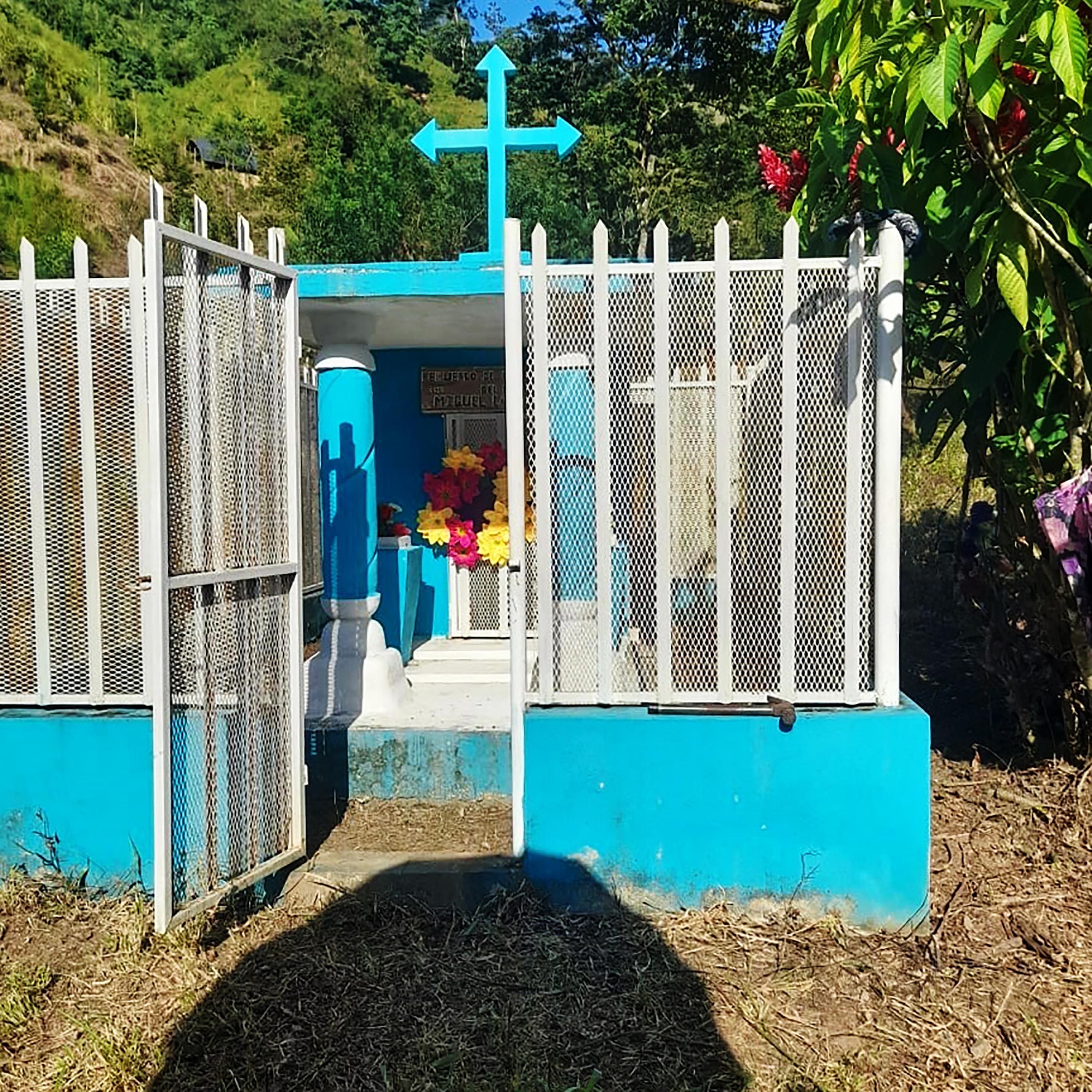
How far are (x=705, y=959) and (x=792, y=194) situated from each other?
3066mm

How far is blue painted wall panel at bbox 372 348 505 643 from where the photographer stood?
6.91 meters

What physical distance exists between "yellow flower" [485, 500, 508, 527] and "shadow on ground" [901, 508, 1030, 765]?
267 cm

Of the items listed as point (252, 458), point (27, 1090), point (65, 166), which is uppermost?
point (65, 166)

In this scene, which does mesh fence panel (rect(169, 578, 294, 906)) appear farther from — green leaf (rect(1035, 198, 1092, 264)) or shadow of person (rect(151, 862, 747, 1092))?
green leaf (rect(1035, 198, 1092, 264))

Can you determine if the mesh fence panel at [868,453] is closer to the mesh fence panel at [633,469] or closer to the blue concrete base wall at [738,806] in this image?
the blue concrete base wall at [738,806]

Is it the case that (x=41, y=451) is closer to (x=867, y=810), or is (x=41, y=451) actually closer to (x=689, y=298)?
(x=689, y=298)

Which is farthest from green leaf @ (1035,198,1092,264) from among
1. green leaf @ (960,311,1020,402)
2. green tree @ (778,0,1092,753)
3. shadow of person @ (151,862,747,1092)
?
shadow of person @ (151,862,747,1092)

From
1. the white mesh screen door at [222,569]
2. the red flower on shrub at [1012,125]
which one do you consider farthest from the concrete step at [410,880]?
the red flower on shrub at [1012,125]

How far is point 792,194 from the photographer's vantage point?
4430mm

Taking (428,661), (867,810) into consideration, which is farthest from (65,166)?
(867,810)

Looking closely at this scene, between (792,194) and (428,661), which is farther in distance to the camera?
(428,661)

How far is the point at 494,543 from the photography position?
673 centimetres

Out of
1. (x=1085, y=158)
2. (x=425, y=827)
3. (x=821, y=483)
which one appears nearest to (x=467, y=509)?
(x=425, y=827)

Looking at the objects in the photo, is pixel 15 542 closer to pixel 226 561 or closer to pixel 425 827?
pixel 226 561
